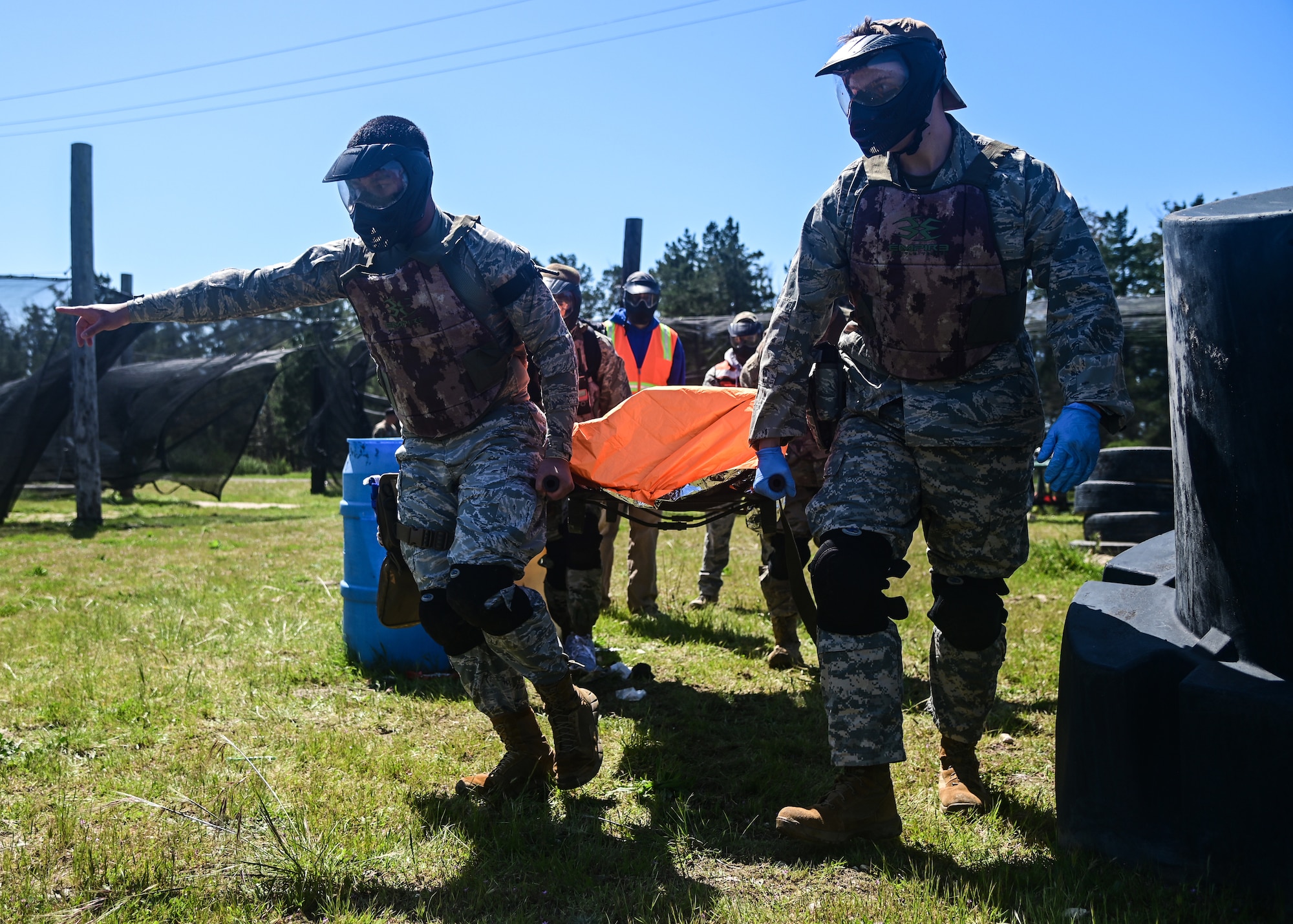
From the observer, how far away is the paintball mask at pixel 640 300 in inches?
301

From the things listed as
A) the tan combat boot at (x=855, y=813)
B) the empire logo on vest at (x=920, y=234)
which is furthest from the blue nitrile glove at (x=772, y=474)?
the tan combat boot at (x=855, y=813)

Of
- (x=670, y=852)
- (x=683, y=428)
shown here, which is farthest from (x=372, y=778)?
(x=683, y=428)

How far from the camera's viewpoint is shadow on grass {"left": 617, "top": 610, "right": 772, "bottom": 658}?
6146mm

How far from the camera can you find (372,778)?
3.90 meters

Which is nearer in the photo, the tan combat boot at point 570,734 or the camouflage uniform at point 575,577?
the tan combat boot at point 570,734

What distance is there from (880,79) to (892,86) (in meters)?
0.04

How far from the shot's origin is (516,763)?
3771mm

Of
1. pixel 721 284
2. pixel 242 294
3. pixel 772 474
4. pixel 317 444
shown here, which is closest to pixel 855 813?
pixel 772 474

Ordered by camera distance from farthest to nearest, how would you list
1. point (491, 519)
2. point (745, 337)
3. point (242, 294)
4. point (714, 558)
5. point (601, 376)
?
point (745, 337)
point (714, 558)
point (601, 376)
point (242, 294)
point (491, 519)

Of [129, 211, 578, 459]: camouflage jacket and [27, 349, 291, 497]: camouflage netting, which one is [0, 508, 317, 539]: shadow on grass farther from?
[129, 211, 578, 459]: camouflage jacket

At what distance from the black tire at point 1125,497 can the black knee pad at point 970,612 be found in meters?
7.04

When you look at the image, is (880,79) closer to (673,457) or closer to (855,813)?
(673,457)

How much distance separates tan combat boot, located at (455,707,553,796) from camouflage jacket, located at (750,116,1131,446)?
4.46ft

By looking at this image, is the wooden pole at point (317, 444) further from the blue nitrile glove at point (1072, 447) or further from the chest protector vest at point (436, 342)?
the blue nitrile glove at point (1072, 447)
